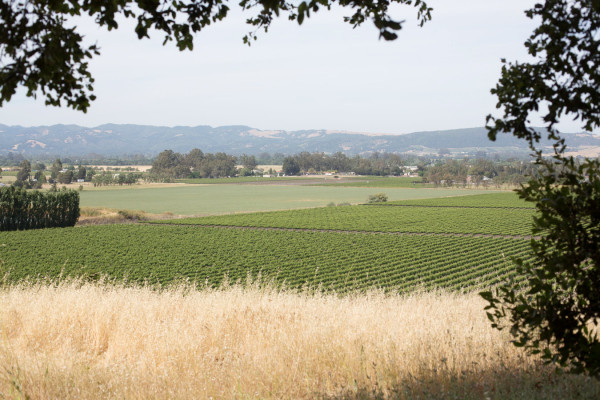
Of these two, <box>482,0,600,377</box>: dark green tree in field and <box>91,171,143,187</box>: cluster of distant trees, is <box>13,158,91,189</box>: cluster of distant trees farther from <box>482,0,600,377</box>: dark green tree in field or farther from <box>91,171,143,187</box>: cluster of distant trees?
<box>482,0,600,377</box>: dark green tree in field

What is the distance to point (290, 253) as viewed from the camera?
1470 inches

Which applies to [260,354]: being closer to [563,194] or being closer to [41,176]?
[563,194]

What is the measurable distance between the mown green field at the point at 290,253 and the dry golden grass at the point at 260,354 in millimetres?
12979

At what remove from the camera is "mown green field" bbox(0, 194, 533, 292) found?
91.8 ft

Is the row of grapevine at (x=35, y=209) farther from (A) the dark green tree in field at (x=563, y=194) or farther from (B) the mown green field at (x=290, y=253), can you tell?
(A) the dark green tree in field at (x=563, y=194)

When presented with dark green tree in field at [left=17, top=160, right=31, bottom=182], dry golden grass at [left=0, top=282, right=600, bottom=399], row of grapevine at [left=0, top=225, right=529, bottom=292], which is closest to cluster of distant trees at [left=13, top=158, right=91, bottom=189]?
dark green tree in field at [left=17, top=160, right=31, bottom=182]

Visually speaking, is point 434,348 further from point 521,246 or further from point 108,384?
point 521,246

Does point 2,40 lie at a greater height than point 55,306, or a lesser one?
greater

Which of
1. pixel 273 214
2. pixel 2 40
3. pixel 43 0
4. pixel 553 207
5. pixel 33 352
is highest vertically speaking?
pixel 43 0

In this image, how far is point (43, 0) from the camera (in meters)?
4.24

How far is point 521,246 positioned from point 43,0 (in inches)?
1558

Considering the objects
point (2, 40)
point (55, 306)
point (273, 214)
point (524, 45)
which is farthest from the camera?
point (273, 214)

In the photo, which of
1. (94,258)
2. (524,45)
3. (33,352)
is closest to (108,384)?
(33,352)

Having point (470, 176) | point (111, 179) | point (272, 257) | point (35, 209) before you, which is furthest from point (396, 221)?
point (111, 179)
